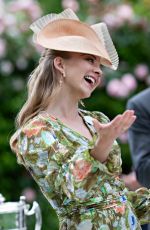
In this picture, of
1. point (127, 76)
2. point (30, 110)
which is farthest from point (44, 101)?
point (127, 76)

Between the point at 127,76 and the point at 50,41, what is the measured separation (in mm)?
3795

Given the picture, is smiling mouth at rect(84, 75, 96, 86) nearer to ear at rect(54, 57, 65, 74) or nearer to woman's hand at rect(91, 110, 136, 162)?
ear at rect(54, 57, 65, 74)

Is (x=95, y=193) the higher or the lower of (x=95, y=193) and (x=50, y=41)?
the lower

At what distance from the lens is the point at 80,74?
11.3ft

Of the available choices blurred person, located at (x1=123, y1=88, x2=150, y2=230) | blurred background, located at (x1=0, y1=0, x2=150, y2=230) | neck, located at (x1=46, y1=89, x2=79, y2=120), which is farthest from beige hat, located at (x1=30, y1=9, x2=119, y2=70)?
blurred background, located at (x1=0, y1=0, x2=150, y2=230)

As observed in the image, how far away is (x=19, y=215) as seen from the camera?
3721 mm

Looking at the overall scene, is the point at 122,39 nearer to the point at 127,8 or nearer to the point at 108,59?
the point at 127,8

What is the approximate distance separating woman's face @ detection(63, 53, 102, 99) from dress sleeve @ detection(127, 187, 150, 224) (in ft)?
1.40

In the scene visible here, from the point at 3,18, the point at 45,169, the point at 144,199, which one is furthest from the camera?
the point at 3,18

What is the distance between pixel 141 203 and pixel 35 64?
3786mm

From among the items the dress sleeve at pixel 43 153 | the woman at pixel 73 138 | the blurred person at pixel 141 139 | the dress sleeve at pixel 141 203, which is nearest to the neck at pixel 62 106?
the woman at pixel 73 138

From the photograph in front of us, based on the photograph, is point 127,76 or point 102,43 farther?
point 127,76

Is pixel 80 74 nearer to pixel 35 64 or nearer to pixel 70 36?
pixel 70 36

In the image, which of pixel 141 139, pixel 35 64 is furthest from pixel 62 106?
pixel 35 64
